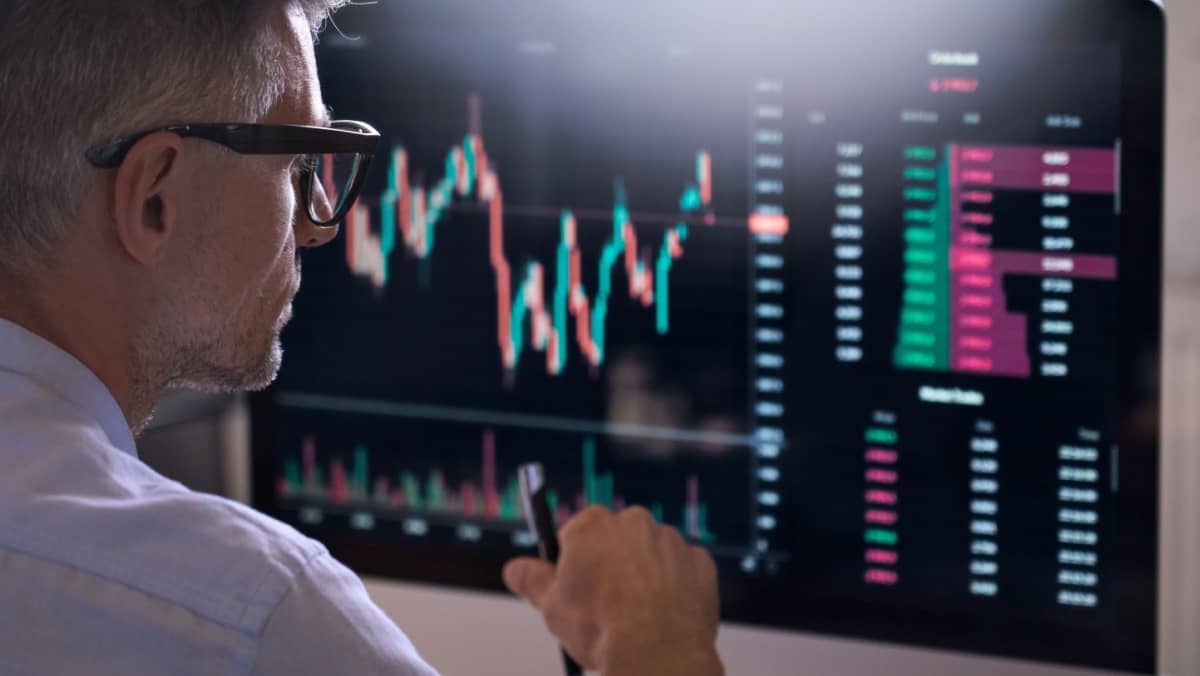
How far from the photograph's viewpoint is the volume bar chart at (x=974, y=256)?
0.87 meters

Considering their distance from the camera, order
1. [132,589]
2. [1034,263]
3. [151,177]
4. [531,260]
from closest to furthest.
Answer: [132,589] → [151,177] → [1034,263] → [531,260]

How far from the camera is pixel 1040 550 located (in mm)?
913

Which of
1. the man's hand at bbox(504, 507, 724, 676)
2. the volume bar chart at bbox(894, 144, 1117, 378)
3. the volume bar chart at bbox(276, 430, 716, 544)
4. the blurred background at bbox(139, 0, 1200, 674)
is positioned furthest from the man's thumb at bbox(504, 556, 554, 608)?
the blurred background at bbox(139, 0, 1200, 674)

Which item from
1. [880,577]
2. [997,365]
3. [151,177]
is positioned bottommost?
[880,577]

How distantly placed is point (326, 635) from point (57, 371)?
0.19 m

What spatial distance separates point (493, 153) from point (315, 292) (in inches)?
6.9

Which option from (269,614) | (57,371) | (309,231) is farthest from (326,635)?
(309,231)

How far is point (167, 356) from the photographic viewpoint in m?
0.72

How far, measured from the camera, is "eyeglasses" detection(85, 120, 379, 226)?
662mm

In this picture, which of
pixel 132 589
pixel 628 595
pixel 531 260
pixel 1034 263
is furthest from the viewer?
pixel 531 260

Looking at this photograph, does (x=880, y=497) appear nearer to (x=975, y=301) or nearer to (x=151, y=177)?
(x=975, y=301)

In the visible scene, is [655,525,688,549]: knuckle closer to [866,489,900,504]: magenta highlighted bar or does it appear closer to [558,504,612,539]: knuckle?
[558,504,612,539]: knuckle

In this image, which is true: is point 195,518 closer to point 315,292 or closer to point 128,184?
point 128,184

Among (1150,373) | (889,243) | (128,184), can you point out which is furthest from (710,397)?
(128,184)
